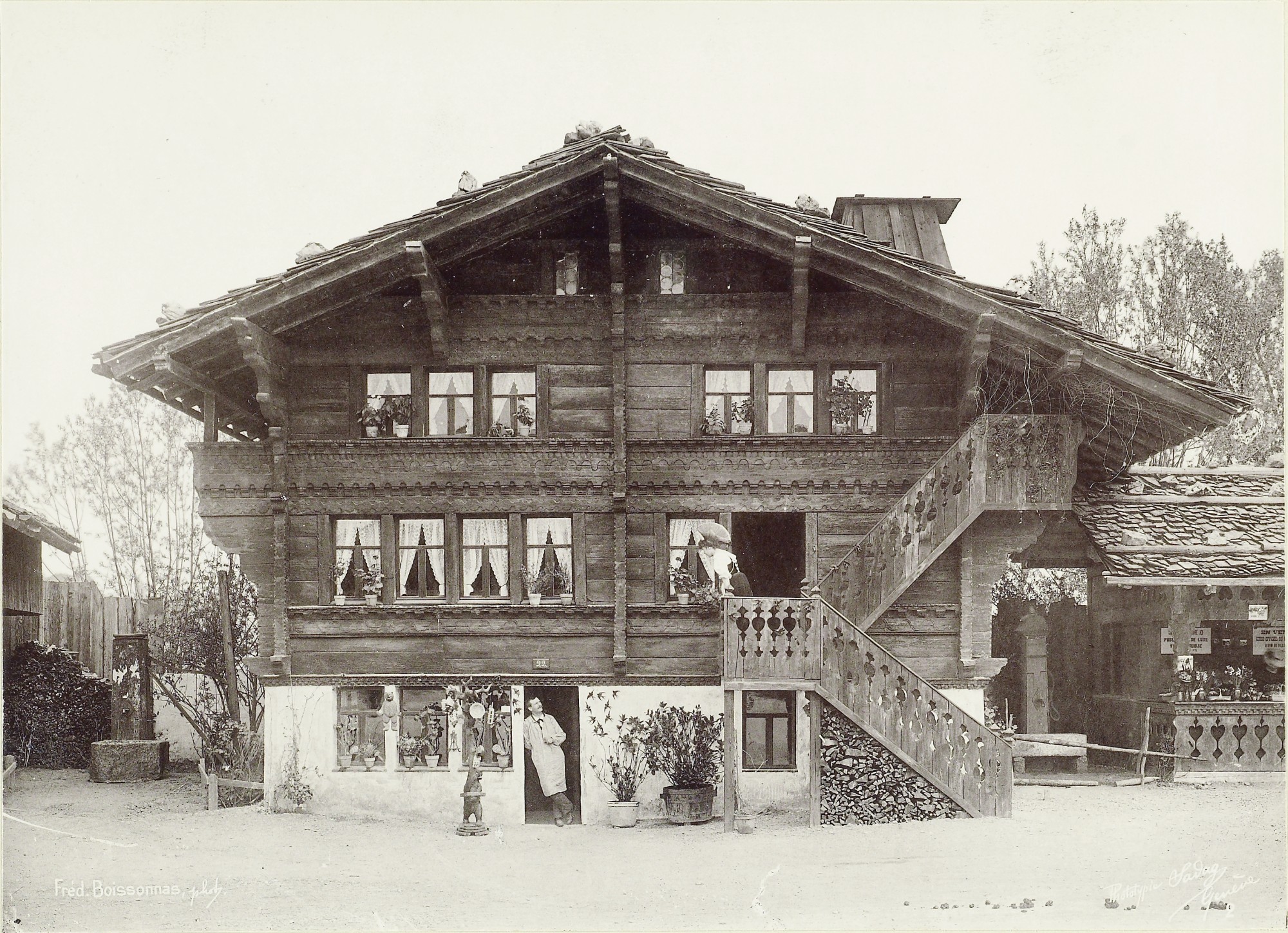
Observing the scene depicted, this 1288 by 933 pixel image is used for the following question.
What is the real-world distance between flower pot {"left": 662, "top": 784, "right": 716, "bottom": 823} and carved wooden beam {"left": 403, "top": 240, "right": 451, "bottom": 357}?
7053 millimetres

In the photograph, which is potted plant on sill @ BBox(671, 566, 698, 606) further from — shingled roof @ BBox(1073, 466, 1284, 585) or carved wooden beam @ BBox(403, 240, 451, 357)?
shingled roof @ BBox(1073, 466, 1284, 585)

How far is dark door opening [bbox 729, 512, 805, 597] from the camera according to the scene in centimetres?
2264

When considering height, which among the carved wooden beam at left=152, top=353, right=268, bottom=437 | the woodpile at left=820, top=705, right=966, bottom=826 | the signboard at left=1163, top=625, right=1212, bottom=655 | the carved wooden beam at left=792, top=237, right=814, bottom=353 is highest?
the carved wooden beam at left=792, top=237, right=814, bottom=353

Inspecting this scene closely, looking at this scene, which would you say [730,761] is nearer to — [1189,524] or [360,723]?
[360,723]

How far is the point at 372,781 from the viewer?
60.2ft

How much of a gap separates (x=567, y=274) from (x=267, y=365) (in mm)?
4464

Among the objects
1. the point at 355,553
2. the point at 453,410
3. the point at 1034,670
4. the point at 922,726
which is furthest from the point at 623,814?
the point at 1034,670

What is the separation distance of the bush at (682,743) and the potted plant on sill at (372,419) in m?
5.60

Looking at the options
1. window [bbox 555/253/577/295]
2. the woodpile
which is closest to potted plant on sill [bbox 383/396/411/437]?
window [bbox 555/253/577/295]

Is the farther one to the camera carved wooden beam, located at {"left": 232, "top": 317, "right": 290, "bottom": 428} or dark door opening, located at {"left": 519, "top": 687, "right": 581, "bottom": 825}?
dark door opening, located at {"left": 519, "top": 687, "right": 581, "bottom": 825}

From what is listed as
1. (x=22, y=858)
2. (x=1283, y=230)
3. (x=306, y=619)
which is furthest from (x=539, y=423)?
(x=1283, y=230)

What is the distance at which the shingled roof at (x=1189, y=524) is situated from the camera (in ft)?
62.6

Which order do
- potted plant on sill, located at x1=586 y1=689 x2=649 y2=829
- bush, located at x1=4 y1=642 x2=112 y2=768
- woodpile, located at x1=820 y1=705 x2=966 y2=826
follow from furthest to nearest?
bush, located at x1=4 y1=642 x2=112 y2=768
potted plant on sill, located at x1=586 y1=689 x2=649 y2=829
woodpile, located at x1=820 y1=705 x2=966 y2=826

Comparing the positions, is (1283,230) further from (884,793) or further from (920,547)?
(884,793)
